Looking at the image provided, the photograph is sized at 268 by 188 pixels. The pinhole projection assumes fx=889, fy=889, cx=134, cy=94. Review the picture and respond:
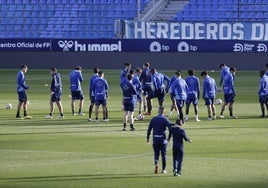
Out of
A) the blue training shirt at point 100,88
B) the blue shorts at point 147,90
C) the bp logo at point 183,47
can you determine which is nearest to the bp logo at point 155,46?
the bp logo at point 183,47

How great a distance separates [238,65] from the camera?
2500 inches

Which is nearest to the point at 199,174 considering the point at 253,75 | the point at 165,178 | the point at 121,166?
the point at 165,178

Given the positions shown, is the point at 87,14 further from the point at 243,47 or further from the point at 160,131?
the point at 160,131

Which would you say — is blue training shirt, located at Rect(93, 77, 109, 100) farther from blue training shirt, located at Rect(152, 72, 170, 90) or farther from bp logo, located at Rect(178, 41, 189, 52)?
bp logo, located at Rect(178, 41, 189, 52)

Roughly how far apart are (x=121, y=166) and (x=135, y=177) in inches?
73.6

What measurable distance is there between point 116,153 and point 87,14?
145ft

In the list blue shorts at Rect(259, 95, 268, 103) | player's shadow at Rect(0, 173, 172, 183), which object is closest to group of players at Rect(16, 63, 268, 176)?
blue shorts at Rect(259, 95, 268, 103)

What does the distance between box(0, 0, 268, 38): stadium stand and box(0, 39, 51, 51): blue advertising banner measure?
363cm

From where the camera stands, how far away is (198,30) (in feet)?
209

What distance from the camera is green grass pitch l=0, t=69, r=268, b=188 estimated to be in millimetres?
21750

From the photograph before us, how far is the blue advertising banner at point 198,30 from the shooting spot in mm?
62750

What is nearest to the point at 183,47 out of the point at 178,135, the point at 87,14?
the point at 87,14

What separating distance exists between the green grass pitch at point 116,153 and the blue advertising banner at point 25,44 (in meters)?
23.8

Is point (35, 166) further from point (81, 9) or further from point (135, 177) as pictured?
point (81, 9)
